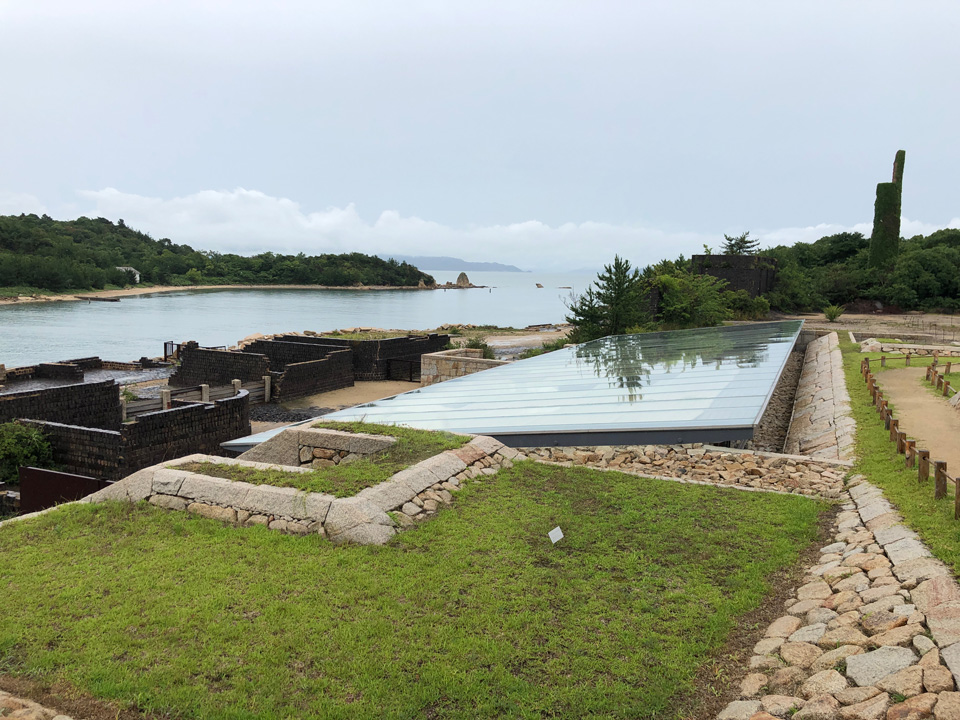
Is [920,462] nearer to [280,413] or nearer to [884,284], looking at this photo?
[280,413]

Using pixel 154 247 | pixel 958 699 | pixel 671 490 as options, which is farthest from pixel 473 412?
pixel 154 247

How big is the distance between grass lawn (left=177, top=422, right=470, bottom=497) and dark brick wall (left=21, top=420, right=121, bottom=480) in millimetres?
7624

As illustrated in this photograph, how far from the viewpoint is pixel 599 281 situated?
96.8 feet

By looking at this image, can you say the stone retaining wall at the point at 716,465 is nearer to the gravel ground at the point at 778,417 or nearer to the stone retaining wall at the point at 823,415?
the gravel ground at the point at 778,417

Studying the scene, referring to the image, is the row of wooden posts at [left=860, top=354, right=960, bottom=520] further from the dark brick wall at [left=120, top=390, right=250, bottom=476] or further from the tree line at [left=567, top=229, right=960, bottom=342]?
the tree line at [left=567, top=229, right=960, bottom=342]

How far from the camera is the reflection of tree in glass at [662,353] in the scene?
1416 cm

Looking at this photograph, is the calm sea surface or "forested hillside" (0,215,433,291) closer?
the calm sea surface

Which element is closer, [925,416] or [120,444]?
[925,416]

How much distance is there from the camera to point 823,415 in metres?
13.5

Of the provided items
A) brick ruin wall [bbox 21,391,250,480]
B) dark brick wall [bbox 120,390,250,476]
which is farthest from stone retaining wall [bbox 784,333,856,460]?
brick ruin wall [bbox 21,391,250,480]

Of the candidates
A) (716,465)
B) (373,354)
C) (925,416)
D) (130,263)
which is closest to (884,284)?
(373,354)

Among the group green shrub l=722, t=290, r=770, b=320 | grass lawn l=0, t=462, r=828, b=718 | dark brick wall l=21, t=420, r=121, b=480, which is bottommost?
dark brick wall l=21, t=420, r=121, b=480

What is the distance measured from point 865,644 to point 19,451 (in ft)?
49.8

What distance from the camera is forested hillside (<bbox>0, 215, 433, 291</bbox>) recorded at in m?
94.9
